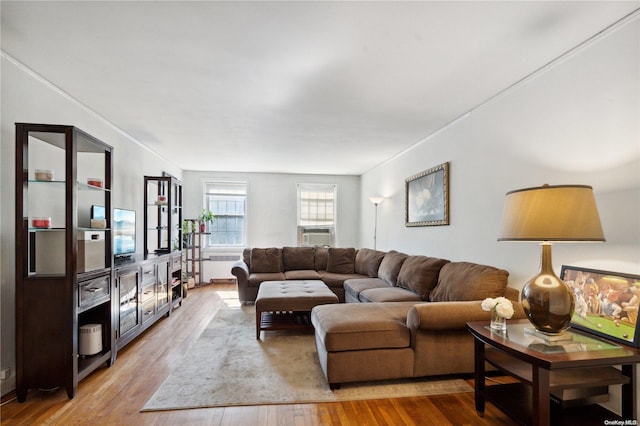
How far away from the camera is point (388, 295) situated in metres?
3.53

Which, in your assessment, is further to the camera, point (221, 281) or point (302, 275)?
point (221, 281)

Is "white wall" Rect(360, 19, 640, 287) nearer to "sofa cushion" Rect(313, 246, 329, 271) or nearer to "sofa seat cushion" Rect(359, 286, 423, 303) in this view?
"sofa seat cushion" Rect(359, 286, 423, 303)

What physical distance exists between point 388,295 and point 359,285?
2.62 feet

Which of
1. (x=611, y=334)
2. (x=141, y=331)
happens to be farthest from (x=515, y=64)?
(x=141, y=331)

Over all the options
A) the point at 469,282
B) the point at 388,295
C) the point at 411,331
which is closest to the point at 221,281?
the point at 388,295

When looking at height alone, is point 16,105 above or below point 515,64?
below

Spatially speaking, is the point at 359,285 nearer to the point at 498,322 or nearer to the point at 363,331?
the point at 363,331

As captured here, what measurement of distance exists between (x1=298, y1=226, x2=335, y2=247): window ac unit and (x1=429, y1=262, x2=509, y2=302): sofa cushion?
13.4 feet

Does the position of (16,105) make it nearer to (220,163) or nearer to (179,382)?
(179,382)

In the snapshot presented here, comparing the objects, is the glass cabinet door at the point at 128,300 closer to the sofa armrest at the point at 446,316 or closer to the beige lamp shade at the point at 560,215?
the sofa armrest at the point at 446,316

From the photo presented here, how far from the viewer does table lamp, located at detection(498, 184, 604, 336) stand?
5.48 ft

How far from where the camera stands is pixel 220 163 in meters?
6.11

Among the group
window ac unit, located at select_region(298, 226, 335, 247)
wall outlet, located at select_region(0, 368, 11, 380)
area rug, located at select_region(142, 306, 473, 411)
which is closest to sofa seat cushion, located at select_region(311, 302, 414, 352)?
area rug, located at select_region(142, 306, 473, 411)

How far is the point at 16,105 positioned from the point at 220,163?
374 cm
